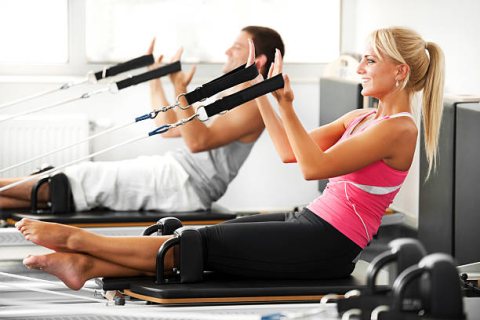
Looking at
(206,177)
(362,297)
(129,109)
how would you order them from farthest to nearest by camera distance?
(129,109) < (206,177) < (362,297)

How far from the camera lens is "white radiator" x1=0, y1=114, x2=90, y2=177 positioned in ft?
14.9

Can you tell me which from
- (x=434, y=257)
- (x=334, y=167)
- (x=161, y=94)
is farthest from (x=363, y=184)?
(x=161, y=94)

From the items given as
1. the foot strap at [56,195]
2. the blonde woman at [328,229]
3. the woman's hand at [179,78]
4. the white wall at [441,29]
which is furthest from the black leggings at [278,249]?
the white wall at [441,29]

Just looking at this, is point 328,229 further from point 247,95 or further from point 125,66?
point 125,66

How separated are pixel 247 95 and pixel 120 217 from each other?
1454 millimetres

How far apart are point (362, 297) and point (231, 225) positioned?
32.2 inches

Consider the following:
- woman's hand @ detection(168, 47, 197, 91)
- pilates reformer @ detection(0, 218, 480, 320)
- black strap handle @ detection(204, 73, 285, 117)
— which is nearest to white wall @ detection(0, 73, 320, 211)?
woman's hand @ detection(168, 47, 197, 91)

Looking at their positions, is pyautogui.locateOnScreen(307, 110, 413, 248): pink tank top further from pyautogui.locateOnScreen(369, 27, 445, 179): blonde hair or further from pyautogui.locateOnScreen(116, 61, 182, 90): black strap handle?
pyautogui.locateOnScreen(116, 61, 182, 90): black strap handle

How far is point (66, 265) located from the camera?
221 centimetres

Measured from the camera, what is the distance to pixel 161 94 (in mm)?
3861

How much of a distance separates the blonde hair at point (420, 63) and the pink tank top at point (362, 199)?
9 cm

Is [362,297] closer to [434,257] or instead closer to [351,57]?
[434,257]

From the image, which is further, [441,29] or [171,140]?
[171,140]

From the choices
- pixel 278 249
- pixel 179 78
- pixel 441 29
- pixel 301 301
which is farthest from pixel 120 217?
pixel 441 29
